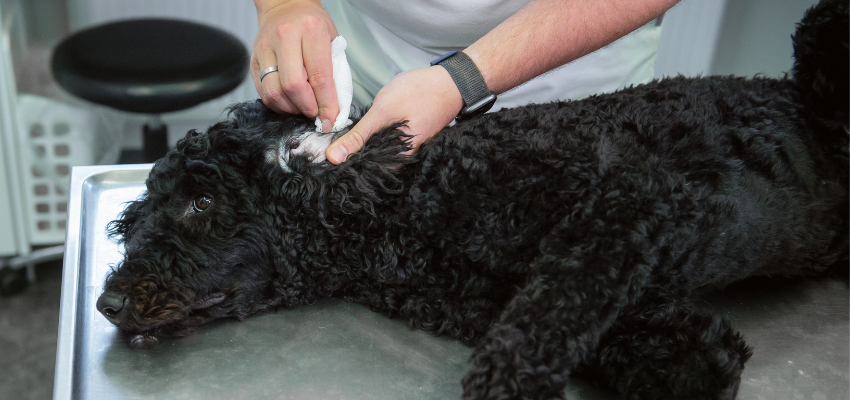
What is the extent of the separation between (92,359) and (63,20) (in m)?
2.78

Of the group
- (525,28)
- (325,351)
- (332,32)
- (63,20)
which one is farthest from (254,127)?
(63,20)

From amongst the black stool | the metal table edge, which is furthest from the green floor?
the metal table edge

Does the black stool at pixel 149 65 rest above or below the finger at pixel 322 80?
below

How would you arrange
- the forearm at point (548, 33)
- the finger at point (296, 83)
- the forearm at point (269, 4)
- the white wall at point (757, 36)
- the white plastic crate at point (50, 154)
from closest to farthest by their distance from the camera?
the finger at point (296, 83), the forearm at point (548, 33), the forearm at point (269, 4), the white wall at point (757, 36), the white plastic crate at point (50, 154)

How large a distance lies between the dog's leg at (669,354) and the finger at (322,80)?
60 cm

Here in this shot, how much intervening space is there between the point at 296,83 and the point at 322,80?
0.05 m

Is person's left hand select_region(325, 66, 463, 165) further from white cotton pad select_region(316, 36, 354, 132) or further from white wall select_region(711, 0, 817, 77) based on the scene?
white wall select_region(711, 0, 817, 77)

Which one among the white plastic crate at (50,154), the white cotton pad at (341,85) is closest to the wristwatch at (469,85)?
the white cotton pad at (341,85)

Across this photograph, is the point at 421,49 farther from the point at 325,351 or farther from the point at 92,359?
the point at 92,359

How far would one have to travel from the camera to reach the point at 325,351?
3.66 feet

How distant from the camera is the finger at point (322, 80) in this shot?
1.14m

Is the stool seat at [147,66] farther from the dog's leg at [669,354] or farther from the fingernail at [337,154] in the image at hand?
the dog's leg at [669,354]

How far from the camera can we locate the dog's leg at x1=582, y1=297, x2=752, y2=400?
0.94 meters

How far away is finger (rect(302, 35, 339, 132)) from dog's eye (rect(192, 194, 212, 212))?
0.23 metres
